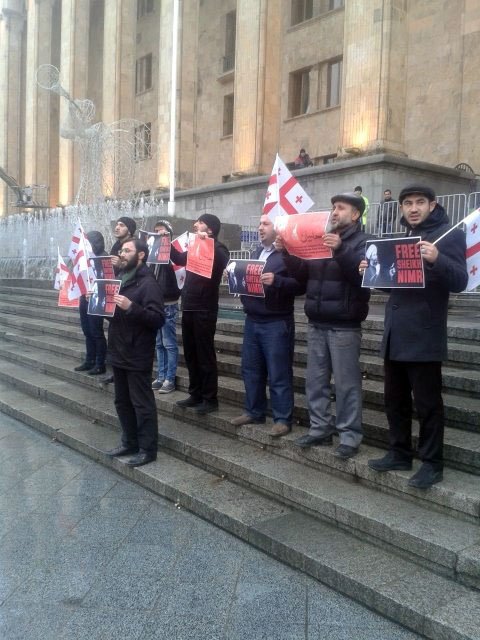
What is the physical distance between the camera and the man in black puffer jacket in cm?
480

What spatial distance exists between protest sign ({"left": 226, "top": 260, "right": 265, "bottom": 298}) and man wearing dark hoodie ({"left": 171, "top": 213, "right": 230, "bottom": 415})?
1.83 feet

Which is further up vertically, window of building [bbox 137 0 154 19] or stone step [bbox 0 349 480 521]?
window of building [bbox 137 0 154 19]

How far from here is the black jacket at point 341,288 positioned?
4766mm

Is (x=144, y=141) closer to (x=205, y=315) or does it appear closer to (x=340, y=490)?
(x=205, y=315)


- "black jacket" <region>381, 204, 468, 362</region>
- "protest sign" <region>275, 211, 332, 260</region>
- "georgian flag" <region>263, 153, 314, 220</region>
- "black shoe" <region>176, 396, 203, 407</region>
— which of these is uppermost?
"georgian flag" <region>263, 153, 314, 220</region>

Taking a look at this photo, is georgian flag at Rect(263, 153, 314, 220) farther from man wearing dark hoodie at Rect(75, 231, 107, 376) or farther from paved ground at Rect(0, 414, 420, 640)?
man wearing dark hoodie at Rect(75, 231, 107, 376)

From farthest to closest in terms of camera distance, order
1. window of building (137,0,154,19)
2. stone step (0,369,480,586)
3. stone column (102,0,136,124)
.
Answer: window of building (137,0,154,19) → stone column (102,0,136,124) → stone step (0,369,480,586)

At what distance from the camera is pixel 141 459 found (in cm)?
580

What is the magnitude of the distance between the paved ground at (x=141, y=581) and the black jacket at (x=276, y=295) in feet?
6.07

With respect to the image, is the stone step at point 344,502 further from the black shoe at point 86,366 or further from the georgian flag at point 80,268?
the black shoe at point 86,366

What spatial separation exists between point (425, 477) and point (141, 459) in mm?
2680

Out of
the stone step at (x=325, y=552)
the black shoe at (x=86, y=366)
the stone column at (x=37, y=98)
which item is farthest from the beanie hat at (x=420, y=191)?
the stone column at (x=37, y=98)

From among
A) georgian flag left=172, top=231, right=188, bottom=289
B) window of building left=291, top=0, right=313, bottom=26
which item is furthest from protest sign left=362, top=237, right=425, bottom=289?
window of building left=291, top=0, right=313, bottom=26

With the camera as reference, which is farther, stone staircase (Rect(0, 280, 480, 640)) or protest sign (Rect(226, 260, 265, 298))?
protest sign (Rect(226, 260, 265, 298))
